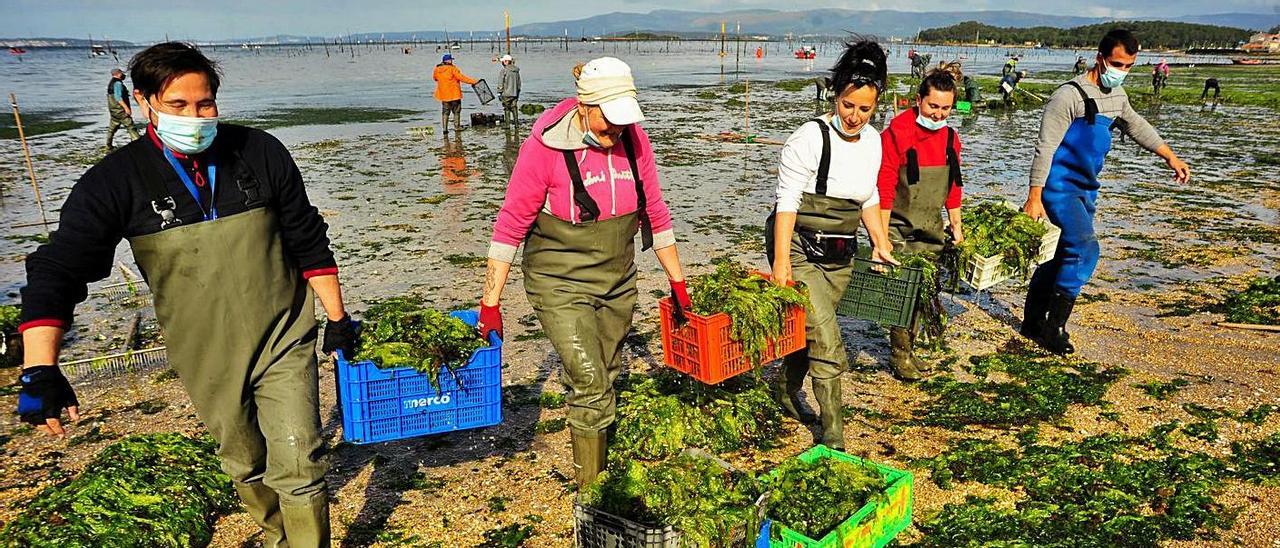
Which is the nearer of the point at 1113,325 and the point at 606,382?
the point at 606,382

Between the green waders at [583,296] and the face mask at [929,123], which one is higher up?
the face mask at [929,123]

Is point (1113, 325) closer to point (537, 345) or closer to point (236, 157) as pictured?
point (537, 345)

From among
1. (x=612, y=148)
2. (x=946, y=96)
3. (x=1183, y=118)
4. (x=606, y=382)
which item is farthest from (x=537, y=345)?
(x=1183, y=118)

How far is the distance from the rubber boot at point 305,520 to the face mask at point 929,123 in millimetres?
5068

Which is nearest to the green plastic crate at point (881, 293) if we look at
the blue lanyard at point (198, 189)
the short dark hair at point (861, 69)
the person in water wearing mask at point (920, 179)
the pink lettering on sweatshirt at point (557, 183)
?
the person in water wearing mask at point (920, 179)

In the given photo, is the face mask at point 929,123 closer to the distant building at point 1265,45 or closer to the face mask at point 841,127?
the face mask at point 841,127

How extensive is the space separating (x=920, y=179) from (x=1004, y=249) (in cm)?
116

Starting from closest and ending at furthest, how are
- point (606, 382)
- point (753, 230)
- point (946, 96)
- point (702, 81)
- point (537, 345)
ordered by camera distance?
point (606, 382), point (946, 96), point (537, 345), point (753, 230), point (702, 81)

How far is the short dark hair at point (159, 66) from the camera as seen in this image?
10.4 ft

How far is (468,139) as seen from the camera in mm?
23312

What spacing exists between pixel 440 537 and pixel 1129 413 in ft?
17.3

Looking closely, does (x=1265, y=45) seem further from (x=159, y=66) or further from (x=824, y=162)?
(x=159, y=66)

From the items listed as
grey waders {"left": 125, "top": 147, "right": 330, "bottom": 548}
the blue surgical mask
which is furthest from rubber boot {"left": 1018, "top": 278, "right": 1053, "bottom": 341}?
grey waders {"left": 125, "top": 147, "right": 330, "bottom": 548}

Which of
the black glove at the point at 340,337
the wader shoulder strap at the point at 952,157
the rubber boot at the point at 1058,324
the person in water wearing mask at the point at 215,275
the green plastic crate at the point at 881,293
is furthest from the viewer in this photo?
the rubber boot at the point at 1058,324
